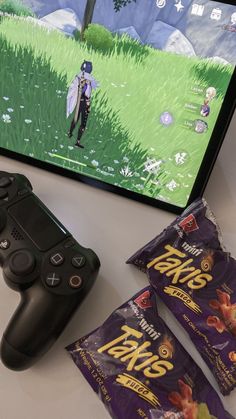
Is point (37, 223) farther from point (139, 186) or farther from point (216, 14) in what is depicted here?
point (216, 14)

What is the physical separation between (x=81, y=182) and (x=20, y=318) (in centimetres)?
24

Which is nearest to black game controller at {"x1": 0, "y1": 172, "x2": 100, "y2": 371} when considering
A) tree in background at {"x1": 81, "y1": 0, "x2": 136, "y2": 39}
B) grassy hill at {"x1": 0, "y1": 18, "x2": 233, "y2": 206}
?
grassy hill at {"x1": 0, "y1": 18, "x2": 233, "y2": 206}

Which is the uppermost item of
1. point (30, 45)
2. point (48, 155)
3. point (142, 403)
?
point (30, 45)

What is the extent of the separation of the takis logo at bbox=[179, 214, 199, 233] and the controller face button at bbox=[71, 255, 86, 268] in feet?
0.45

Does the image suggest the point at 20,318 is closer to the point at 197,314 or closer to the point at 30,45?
the point at 197,314

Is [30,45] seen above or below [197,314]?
above

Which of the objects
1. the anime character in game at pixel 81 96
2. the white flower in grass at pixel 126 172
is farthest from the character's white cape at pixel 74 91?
the white flower in grass at pixel 126 172

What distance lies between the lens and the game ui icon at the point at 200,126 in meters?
0.49

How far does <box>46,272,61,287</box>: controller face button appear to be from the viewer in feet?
1.45

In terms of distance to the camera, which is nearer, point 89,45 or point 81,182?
point 89,45

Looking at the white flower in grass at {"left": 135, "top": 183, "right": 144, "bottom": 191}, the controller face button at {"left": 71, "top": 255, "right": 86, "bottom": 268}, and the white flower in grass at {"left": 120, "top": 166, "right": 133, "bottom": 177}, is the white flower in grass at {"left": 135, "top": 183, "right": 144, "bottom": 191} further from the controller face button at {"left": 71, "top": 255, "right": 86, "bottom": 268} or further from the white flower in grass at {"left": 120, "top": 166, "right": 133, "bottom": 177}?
the controller face button at {"left": 71, "top": 255, "right": 86, "bottom": 268}

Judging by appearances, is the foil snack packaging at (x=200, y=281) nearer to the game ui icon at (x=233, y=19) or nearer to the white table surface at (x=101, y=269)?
the white table surface at (x=101, y=269)

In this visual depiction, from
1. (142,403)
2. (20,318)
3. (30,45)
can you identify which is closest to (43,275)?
(20,318)

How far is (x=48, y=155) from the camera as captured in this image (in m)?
0.59
